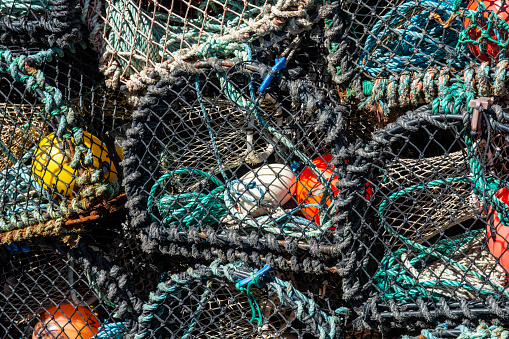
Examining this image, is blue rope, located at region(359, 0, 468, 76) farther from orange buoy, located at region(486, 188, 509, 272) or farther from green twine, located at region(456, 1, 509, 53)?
orange buoy, located at region(486, 188, 509, 272)

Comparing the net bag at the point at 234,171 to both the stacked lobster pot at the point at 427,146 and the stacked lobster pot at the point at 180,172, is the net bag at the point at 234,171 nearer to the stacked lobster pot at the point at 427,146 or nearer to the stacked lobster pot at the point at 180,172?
the stacked lobster pot at the point at 180,172

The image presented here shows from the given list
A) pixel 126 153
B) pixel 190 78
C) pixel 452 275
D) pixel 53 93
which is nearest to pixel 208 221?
pixel 126 153

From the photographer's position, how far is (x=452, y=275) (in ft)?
4.85

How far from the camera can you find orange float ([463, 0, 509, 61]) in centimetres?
126

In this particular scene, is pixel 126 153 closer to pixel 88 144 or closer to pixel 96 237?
pixel 88 144

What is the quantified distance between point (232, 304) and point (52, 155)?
742mm

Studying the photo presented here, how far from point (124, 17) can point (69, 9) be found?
0.18 m

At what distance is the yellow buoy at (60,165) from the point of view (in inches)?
59.9

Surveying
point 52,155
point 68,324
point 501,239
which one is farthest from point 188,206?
point 501,239

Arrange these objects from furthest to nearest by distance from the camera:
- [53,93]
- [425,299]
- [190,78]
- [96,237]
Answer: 1. [96,237]
2. [53,93]
3. [190,78]
4. [425,299]

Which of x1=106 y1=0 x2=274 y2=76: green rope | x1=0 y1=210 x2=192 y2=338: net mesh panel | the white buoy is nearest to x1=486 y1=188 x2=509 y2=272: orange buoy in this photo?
the white buoy

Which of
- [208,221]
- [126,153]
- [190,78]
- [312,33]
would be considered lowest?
[208,221]

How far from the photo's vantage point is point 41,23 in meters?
1.57

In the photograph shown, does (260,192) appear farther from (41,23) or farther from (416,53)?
(41,23)
